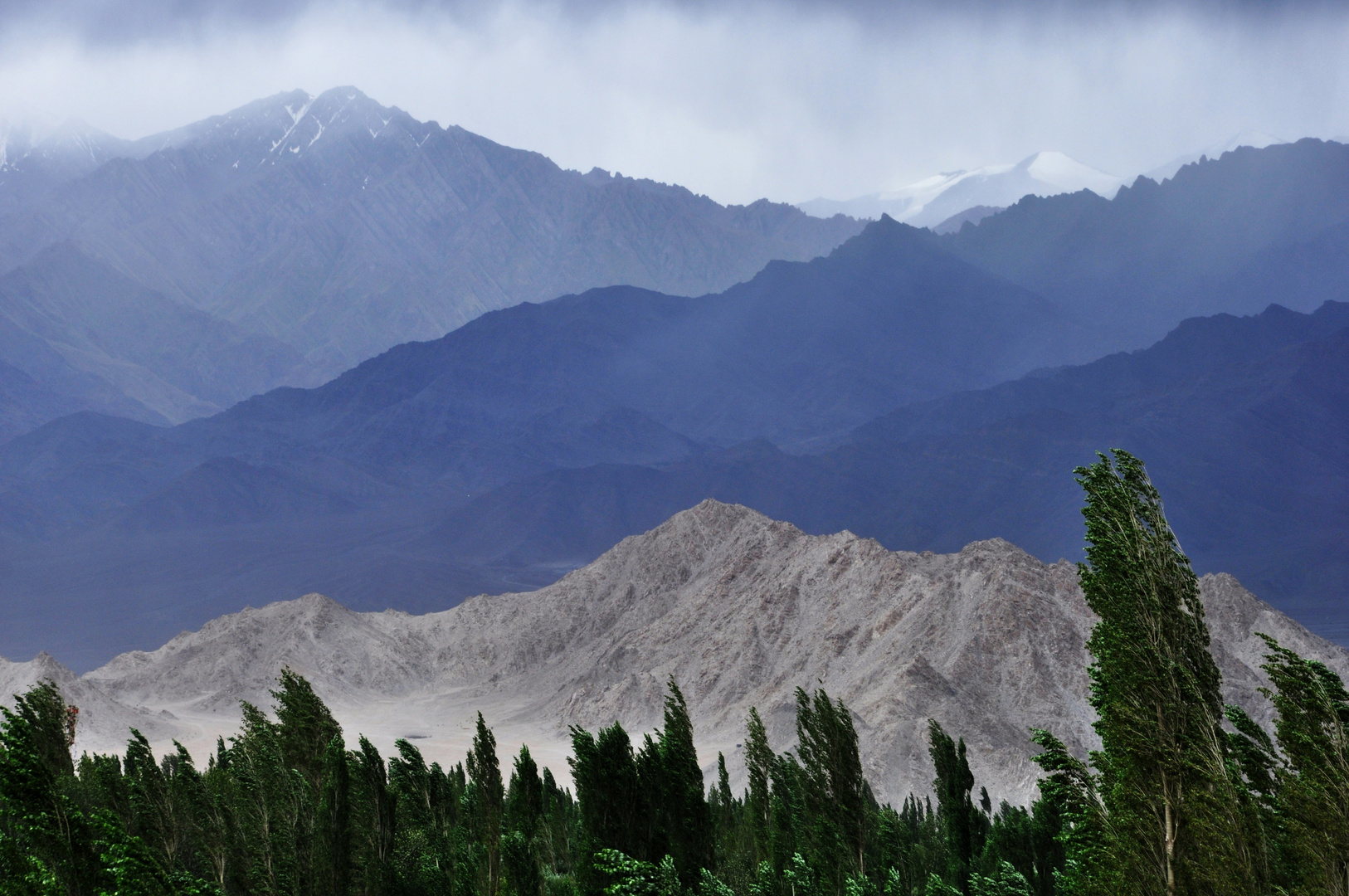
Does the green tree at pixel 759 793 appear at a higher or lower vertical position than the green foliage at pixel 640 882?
higher

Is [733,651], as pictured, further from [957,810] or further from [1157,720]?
[1157,720]

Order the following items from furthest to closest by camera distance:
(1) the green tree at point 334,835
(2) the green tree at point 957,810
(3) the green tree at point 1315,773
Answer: (2) the green tree at point 957,810
(1) the green tree at point 334,835
(3) the green tree at point 1315,773

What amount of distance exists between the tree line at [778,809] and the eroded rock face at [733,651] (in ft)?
85.4

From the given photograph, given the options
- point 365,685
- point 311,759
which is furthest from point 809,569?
point 311,759

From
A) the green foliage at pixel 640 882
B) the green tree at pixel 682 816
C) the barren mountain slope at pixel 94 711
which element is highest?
the barren mountain slope at pixel 94 711

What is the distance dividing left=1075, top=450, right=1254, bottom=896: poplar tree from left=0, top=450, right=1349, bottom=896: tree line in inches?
1.6

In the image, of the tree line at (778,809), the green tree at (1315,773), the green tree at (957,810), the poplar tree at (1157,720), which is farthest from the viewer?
the green tree at (957,810)

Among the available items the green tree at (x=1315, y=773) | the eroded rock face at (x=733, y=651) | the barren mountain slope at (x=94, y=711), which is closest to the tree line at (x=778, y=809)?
the green tree at (x=1315, y=773)

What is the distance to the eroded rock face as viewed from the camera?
86.4 meters

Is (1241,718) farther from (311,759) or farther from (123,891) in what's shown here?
(311,759)

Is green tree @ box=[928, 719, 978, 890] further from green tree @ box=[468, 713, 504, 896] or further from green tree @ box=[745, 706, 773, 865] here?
green tree @ box=[468, 713, 504, 896]

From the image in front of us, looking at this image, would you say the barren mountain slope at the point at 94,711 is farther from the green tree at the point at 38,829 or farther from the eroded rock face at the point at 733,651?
the green tree at the point at 38,829

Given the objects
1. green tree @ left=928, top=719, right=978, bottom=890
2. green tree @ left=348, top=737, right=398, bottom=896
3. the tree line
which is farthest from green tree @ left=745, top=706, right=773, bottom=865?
green tree @ left=348, top=737, right=398, bottom=896

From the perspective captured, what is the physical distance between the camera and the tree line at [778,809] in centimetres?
1658
